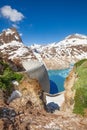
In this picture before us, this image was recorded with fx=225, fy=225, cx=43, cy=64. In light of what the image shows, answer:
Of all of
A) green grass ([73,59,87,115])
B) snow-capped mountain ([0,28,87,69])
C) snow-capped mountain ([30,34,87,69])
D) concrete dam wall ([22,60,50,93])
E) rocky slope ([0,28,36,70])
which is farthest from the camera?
snow-capped mountain ([30,34,87,69])

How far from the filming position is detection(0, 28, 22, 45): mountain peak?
4302 inches

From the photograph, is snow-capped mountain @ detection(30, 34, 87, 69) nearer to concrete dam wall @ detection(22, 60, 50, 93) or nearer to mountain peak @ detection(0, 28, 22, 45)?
→ mountain peak @ detection(0, 28, 22, 45)

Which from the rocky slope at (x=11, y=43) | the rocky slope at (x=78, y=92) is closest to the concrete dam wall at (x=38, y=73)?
the rocky slope at (x=78, y=92)

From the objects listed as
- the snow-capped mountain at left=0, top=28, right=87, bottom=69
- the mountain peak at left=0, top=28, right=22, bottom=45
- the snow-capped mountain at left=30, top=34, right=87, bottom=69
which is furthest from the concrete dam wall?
the mountain peak at left=0, top=28, right=22, bottom=45

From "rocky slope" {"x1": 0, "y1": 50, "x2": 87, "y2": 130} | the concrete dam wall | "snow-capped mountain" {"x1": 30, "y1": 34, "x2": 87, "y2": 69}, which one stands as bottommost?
"rocky slope" {"x1": 0, "y1": 50, "x2": 87, "y2": 130}

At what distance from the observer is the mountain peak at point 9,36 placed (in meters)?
109

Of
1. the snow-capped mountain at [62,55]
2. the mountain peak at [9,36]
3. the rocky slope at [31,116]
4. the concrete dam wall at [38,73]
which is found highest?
the mountain peak at [9,36]

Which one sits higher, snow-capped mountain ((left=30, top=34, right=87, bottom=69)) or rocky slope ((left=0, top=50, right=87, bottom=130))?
snow-capped mountain ((left=30, top=34, right=87, bottom=69))

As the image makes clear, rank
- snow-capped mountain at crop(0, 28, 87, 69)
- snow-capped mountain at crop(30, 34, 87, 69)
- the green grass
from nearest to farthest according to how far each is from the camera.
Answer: the green grass
snow-capped mountain at crop(0, 28, 87, 69)
snow-capped mountain at crop(30, 34, 87, 69)

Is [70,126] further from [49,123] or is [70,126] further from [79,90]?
[79,90]

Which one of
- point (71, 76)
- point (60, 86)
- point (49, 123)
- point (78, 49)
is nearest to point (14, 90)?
point (71, 76)

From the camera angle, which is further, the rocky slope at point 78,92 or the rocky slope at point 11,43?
the rocky slope at point 11,43

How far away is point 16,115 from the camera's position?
14.0 m

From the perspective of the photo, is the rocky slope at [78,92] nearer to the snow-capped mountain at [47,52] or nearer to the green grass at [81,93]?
the green grass at [81,93]
